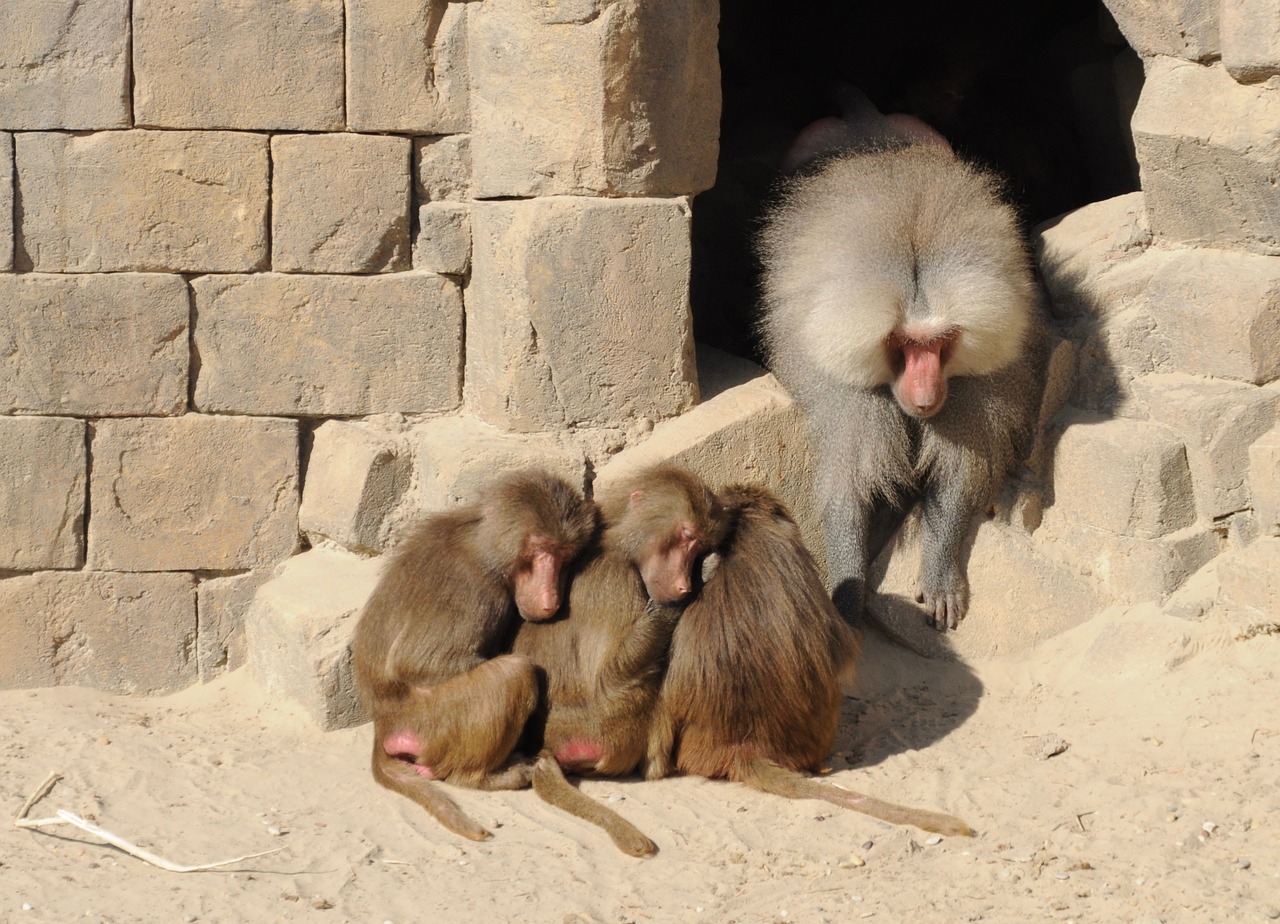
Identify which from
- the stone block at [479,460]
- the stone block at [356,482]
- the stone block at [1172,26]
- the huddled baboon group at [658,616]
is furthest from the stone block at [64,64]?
the stone block at [1172,26]

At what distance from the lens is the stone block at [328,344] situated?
5.35 metres

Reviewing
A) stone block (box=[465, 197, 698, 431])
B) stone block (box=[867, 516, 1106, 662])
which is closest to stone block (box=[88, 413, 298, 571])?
stone block (box=[465, 197, 698, 431])

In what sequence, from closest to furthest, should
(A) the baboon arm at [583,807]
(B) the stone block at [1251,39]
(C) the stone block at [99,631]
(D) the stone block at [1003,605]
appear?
(A) the baboon arm at [583,807] < (B) the stone block at [1251,39] < (D) the stone block at [1003,605] < (C) the stone block at [99,631]

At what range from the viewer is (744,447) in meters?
5.23

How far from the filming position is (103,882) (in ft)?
13.2

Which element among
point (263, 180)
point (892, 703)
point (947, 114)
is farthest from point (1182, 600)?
point (263, 180)

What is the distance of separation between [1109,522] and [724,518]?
1.51 metres

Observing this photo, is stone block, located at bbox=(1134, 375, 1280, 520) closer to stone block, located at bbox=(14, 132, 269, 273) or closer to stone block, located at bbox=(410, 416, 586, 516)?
stone block, located at bbox=(410, 416, 586, 516)

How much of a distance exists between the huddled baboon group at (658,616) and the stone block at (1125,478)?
517 millimetres

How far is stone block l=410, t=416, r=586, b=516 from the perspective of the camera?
5094 millimetres

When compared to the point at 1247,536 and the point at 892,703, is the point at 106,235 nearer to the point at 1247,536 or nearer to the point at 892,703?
the point at 892,703

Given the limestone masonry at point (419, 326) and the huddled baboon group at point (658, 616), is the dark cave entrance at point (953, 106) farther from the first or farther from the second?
the huddled baboon group at point (658, 616)

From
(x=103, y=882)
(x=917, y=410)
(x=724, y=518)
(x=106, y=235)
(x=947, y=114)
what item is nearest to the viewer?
(x=103, y=882)

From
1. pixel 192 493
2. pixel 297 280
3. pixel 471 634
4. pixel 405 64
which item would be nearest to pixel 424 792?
pixel 471 634
